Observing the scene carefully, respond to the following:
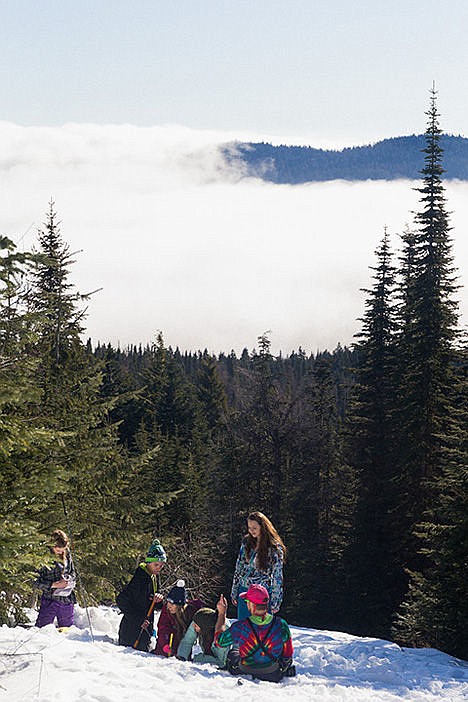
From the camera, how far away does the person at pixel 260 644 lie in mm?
8828

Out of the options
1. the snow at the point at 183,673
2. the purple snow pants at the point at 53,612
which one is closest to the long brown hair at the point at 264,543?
the snow at the point at 183,673

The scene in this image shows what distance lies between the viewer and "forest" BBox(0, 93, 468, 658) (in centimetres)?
920

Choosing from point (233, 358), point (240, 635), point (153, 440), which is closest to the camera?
point (240, 635)

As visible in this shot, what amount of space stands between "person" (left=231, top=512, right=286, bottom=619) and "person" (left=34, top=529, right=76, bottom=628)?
2317 millimetres

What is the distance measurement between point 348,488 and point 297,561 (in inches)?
207

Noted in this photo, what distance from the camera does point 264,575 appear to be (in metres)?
9.75

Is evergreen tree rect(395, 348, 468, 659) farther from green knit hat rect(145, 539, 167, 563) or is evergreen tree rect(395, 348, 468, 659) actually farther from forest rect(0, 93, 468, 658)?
green knit hat rect(145, 539, 167, 563)

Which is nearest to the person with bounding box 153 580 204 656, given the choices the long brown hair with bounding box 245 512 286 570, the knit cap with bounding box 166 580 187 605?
the knit cap with bounding box 166 580 187 605

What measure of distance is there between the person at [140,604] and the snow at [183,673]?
0.94 ft

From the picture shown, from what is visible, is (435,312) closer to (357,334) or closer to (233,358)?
(357,334)

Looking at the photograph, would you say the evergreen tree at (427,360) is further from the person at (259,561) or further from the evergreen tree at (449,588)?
the person at (259,561)

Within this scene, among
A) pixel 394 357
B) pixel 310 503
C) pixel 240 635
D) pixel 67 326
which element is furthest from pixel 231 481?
pixel 240 635

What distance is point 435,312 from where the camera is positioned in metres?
26.1

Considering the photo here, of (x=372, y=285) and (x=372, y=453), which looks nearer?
(x=372, y=453)
